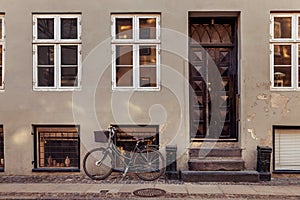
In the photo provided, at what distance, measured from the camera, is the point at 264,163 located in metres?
8.08

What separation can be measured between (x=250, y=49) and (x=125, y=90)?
351cm

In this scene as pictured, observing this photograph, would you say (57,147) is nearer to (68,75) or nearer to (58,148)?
(58,148)

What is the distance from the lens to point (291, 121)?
852cm

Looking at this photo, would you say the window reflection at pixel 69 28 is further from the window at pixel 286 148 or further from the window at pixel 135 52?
the window at pixel 286 148

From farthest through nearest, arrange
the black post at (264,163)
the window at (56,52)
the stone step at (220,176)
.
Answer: the window at (56,52), the black post at (264,163), the stone step at (220,176)

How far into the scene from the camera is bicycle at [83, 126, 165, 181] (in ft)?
27.2

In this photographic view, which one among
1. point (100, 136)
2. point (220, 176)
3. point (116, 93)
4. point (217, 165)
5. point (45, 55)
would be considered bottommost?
point (220, 176)

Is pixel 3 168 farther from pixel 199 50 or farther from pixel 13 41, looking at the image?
pixel 199 50

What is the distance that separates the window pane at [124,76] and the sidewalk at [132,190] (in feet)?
8.99

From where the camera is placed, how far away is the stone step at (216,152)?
8.62m

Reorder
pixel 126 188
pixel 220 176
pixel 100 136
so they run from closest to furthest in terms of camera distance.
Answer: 1. pixel 126 188
2. pixel 220 176
3. pixel 100 136

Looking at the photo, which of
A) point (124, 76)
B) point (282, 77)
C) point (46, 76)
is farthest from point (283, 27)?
point (46, 76)

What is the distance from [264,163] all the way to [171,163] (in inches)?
91.5

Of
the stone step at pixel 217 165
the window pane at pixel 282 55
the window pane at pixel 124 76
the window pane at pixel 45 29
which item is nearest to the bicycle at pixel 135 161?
the stone step at pixel 217 165
